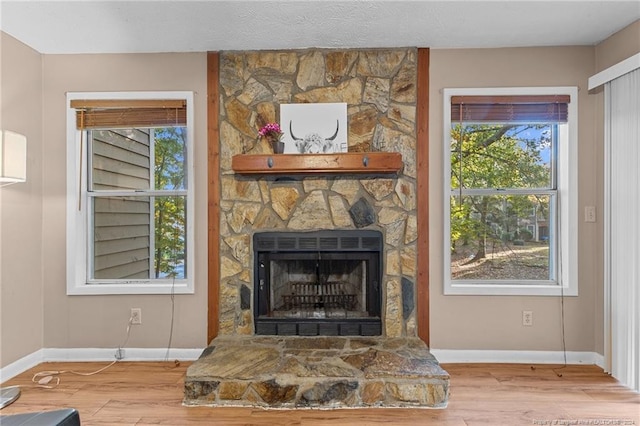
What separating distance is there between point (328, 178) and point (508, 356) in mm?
1943

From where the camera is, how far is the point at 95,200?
9.98ft

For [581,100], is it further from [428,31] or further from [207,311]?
[207,311]

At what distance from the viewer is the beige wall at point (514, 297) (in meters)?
2.81

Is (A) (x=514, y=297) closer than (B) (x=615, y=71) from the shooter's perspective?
No

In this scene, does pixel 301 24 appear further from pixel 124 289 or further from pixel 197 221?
pixel 124 289

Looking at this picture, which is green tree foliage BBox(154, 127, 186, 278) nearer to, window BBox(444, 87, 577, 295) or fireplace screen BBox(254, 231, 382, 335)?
fireplace screen BBox(254, 231, 382, 335)

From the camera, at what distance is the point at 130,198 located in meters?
3.05

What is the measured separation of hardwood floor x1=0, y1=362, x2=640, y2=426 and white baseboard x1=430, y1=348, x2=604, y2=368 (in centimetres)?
8

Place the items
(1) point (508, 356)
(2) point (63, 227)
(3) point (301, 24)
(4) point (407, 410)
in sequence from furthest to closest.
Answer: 1. (2) point (63, 227)
2. (1) point (508, 356)
3. (3) point (301, 24)
4. (4) point (407, 410)

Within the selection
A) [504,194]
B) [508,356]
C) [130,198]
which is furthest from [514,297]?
[130,198]

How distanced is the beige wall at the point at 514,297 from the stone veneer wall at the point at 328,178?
0.19 meters

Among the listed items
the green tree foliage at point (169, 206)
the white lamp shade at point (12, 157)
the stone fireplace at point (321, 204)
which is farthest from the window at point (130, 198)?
the white lamp shade at point (12, 157)

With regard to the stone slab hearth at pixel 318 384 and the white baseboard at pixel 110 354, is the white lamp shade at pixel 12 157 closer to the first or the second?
the white baseboard at pixel 110 354

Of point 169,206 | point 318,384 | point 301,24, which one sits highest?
point 301,24
